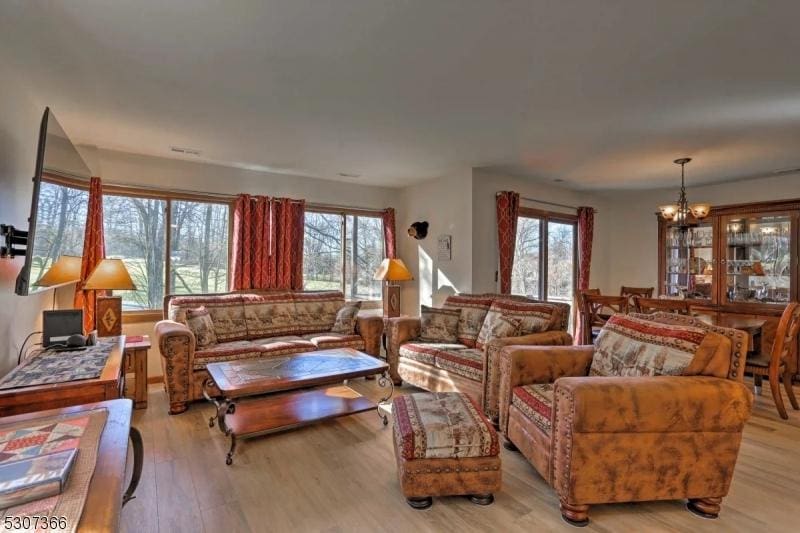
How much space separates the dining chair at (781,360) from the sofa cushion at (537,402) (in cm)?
220

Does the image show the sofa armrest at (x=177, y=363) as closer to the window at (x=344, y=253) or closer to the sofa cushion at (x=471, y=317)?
the window at (x=344, y=253)

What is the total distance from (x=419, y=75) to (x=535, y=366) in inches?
76.5

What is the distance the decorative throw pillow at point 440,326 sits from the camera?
3.89m

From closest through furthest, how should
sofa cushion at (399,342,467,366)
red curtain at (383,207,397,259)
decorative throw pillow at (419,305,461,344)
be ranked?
sofa cushion at (399,342,467,366) < decorative throw pillow at (419,305,461,344) < red curtain at (383,207,397,259)

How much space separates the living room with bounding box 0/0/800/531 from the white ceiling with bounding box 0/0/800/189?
2cm

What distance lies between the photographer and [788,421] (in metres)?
3.14

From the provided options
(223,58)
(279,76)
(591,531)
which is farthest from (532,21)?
(591,531)

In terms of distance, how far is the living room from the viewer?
1.87 m

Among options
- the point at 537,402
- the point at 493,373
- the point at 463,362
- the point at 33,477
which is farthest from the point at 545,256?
the point at 33,477

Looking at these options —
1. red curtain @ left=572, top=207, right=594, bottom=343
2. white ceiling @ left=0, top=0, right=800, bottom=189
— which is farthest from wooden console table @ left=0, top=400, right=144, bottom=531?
red curtain @ left=572, top=207, right=594, bottom=343

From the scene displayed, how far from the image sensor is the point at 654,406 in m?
1.86

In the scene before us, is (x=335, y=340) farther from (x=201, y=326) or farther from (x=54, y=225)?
(x=54, y=225)

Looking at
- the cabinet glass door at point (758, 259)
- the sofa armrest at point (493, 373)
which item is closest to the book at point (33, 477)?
the sofa armrest at point (493, 373)

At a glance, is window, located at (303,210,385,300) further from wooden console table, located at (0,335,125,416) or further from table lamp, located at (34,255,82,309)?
wooden console table, located at (0,335,125,416)
